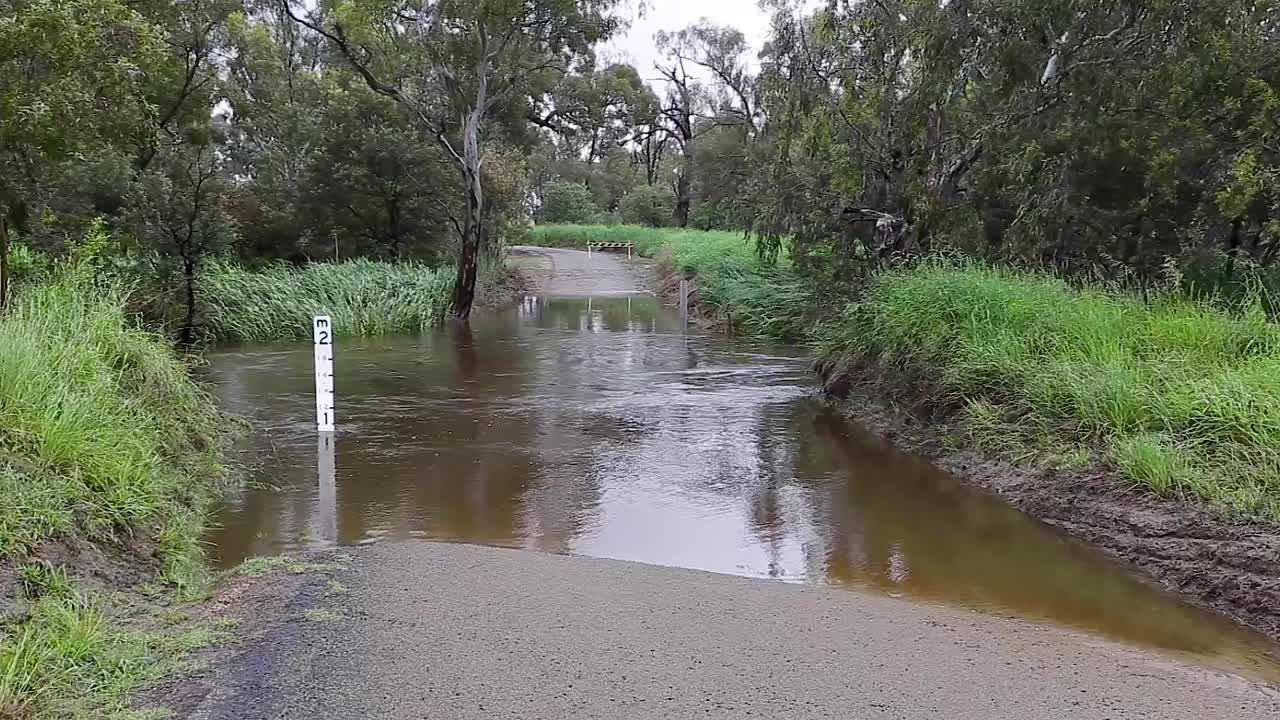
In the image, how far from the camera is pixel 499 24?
750 inches

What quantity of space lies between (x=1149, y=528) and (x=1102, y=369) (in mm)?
1920

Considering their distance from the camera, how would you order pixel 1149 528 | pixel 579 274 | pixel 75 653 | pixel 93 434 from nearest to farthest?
pixel 75 653 → pixel 93 434 → pixel 1149 528 → pixel 579 274

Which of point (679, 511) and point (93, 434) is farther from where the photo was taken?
point (679, 511)

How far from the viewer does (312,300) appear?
18562mm

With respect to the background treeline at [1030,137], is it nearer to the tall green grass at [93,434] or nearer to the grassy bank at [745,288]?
the grassy bank at [745,288]

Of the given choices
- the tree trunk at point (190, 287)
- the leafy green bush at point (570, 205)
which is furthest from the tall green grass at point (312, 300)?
the leafy green bush at point (570, 205)

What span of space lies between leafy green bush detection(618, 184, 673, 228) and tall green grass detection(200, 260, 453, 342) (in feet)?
112

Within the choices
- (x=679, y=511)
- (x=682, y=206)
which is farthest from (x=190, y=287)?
(x=682, y=206)

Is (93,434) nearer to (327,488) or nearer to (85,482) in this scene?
(85,482)

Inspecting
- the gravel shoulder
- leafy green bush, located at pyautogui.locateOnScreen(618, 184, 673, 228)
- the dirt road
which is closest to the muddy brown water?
the gravel shoulder

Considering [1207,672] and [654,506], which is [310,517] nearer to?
[654,506]

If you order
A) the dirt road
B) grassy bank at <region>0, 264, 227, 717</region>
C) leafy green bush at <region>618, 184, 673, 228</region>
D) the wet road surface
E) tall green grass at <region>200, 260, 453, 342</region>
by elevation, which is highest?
leafy green bush at <region>618, 184, 673, 228</region>

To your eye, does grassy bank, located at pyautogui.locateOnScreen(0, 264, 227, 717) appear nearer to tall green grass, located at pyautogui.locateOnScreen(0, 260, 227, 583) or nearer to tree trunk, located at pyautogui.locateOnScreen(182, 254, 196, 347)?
tall green grass, located at pyautogui.locateOnScreen(0, 260, 227, 583)

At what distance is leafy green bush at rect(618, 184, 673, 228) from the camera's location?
54.7 meters
